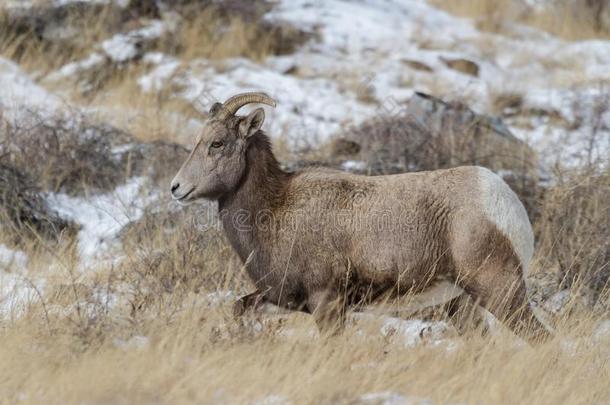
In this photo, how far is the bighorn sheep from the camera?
5.33 m

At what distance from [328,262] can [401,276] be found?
43 centimetres

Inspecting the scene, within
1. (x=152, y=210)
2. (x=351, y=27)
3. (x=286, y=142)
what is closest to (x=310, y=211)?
(x=152, y=210)

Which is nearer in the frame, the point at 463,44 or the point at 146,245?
the point at 146,245

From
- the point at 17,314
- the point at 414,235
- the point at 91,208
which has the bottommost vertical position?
the point at 91,208

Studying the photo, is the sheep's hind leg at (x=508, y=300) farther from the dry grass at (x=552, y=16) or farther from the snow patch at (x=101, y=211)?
the dry grass at (x=552, y=16)

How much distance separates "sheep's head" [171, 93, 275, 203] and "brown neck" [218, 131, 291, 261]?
2.2 inches

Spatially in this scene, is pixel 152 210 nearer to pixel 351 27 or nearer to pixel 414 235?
pixel 414 235

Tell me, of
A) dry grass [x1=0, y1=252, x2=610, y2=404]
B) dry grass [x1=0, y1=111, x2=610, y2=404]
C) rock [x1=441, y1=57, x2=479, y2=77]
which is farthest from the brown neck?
rock [x1=441, y1=57, x2=479, y2=77]

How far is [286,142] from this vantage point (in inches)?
Result: 389

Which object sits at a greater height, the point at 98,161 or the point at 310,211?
the point at 310,211

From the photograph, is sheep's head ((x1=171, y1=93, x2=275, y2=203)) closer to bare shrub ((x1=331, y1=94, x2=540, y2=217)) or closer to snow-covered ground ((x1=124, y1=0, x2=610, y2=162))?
bare shrub ((x1=331, y1=94, x2=540, y2=217))

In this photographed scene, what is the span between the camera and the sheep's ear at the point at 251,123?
19.3 ft

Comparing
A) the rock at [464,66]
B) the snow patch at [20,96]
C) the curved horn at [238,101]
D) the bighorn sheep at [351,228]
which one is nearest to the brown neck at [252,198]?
the bighorn sheep at [351,228]

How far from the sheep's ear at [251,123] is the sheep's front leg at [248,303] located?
0.99 metres
